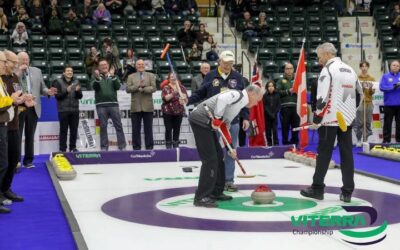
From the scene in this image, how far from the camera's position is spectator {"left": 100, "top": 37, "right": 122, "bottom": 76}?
14.8m

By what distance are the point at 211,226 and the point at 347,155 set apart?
2.15 meters

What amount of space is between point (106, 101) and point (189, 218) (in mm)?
6359

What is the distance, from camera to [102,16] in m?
18.0

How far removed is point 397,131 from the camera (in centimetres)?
1402

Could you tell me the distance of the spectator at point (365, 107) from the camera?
545 inches

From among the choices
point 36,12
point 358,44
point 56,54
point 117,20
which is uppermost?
point 36,12

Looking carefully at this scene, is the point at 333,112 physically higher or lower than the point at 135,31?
lower

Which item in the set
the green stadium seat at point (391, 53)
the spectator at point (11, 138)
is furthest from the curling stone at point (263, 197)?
the green stadium seat at point (391, 53)

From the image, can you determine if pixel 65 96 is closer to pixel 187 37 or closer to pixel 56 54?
pixel 56 54

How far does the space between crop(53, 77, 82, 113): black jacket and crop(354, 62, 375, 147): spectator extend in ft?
19.3

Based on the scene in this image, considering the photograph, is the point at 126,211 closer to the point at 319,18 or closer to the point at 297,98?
the point at 297,98

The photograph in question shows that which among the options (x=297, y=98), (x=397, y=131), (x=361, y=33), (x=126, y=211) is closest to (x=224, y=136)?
(x=126, y=211)

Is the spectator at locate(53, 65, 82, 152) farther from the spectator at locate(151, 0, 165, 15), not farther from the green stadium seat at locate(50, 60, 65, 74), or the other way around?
the spectator at locate(151, 0, 165, 15)

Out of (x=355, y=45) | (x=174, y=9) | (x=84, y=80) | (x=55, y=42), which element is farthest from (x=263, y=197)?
(x=355, y=45)
